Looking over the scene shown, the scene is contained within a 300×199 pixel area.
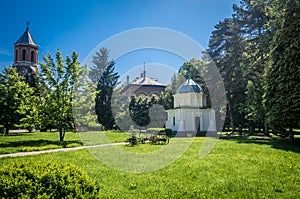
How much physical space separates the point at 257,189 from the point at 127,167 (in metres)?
4.55

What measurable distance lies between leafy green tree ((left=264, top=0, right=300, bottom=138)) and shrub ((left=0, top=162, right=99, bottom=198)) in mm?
16296

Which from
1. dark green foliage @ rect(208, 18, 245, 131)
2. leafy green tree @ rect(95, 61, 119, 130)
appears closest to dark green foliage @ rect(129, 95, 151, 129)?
leafy green tree @ rect(95, 61, 119, 130)

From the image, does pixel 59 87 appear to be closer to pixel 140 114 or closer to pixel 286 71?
pixel 286 71

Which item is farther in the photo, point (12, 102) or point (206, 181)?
point (12, 102)

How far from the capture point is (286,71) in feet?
55.8

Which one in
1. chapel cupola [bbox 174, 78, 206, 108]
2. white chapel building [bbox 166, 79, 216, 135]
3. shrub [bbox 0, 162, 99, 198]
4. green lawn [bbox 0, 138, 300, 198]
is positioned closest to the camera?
shrub [bbox 0, 162, 99, 198]

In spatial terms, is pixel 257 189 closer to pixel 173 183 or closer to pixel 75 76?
pixel 173 183

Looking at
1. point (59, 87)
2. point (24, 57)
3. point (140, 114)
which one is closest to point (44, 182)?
point (59, 87)

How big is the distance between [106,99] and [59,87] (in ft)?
72.8

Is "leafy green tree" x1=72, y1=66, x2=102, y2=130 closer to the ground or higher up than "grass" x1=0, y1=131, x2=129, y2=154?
higher up

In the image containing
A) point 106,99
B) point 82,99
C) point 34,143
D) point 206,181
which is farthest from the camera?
point 106,99

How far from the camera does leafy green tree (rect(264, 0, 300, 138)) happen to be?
16.2 m

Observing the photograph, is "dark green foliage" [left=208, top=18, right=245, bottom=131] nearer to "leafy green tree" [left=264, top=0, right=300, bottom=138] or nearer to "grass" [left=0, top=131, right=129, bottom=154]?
"leafy green tree" [left=264, top=0, right=300, bottom=138]

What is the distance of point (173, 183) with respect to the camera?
6570 millimetres
